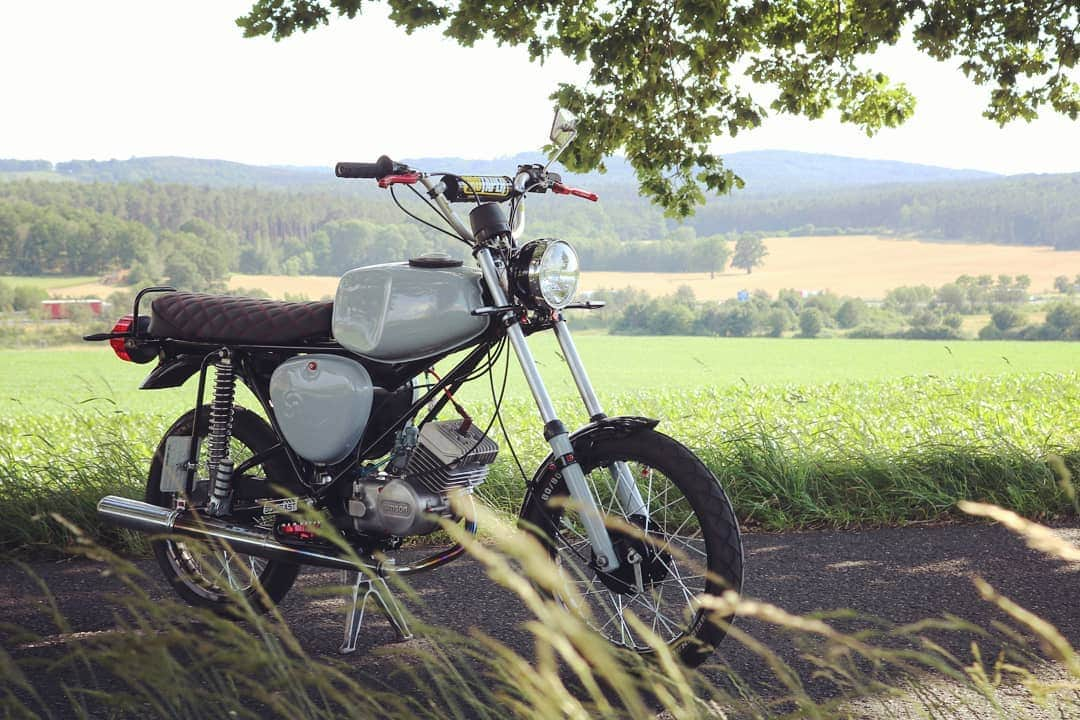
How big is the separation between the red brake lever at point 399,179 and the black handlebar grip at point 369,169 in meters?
0.02

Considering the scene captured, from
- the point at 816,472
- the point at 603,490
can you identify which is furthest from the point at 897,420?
the point at 603,490

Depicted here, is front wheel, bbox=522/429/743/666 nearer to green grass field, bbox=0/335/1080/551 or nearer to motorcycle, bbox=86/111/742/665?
motorcycle, bbox=86/111/742/665

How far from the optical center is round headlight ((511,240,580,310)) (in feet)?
10.3

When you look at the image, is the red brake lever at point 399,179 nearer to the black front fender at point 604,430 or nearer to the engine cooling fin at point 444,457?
the engine cooling fin at point 444,457

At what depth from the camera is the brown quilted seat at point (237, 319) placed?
11.6ft

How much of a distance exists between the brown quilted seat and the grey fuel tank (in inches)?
8.0

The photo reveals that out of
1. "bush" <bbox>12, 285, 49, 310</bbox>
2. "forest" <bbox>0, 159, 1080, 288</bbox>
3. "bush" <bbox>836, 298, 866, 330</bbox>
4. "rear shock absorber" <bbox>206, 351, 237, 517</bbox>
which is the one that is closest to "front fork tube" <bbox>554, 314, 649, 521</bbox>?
"rear shock absorber" <bbox>206, 351, 237, 517</bbox>

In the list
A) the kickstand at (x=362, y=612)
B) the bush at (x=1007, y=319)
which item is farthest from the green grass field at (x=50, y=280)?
the kickstand at (x=362, y=612)

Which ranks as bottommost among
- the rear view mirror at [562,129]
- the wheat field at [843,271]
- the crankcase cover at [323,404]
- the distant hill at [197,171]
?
the wheat field at [843,271]

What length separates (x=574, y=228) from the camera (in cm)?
3912

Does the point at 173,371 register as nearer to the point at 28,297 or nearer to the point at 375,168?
the point at 375,168

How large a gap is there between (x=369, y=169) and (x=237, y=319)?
0.80 metres

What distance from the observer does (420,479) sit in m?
3.38

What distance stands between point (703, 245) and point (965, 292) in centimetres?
1180
